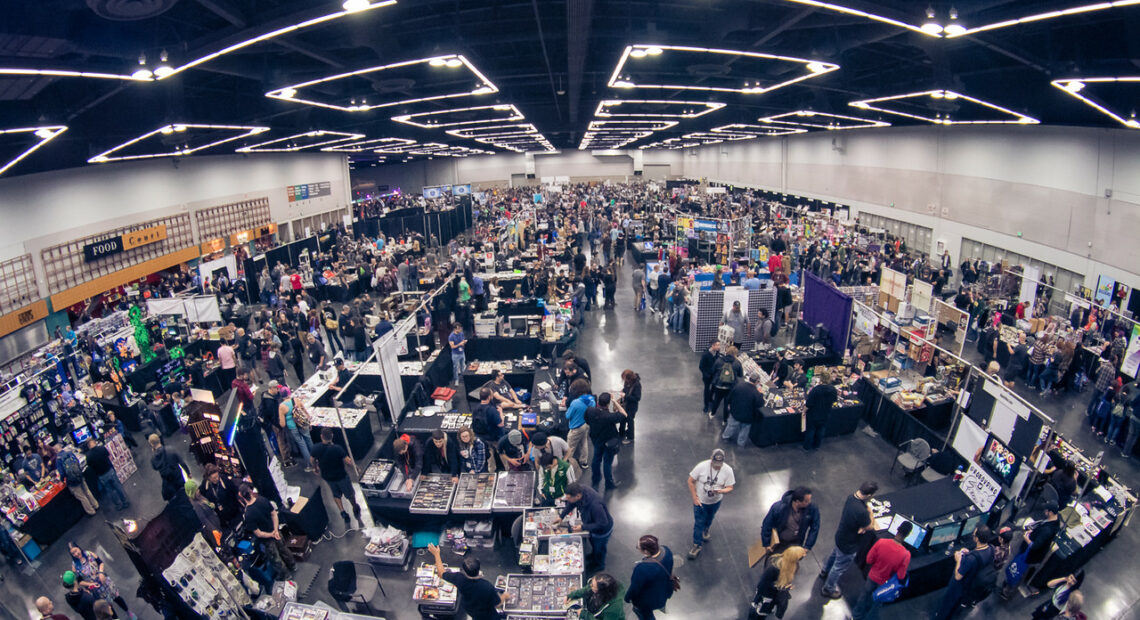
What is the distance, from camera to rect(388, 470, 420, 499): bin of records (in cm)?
654

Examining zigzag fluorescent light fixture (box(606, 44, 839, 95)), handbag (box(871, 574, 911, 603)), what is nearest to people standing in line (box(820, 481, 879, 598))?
handbag (box(871, 574, 911, 603))

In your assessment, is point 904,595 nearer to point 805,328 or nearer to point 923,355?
point 923,355

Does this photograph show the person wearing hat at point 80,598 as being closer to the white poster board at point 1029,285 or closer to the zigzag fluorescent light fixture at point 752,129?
the white poster board at point 1029,285

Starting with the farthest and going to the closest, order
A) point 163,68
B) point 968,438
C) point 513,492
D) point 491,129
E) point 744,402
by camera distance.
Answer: point 491,129 → point 744,402 → point 968,438 → point 513,492 → point 163,68

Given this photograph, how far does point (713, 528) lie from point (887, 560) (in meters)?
2.18

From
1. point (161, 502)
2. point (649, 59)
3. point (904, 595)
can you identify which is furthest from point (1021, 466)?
point (161, 502)

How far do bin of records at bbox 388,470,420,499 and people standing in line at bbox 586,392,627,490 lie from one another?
7.70 ft

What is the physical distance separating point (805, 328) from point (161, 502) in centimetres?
1233

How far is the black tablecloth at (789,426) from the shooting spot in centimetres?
834

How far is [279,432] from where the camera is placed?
8.45m

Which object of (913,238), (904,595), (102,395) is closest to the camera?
(904,595)

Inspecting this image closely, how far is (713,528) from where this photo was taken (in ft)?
22.1

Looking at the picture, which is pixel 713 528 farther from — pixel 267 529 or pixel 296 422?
pixel 296 422

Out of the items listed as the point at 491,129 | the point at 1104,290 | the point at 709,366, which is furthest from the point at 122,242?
the point at 1104,290
